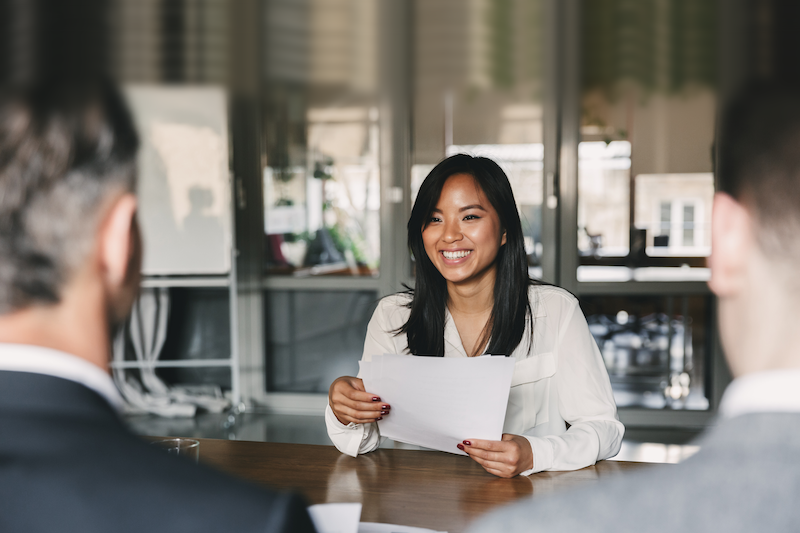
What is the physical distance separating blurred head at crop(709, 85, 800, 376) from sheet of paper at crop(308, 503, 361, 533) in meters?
0.54

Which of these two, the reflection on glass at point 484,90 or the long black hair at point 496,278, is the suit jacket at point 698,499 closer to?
the long black hair at point 496,278

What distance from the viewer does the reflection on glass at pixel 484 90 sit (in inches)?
142

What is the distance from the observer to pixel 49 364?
49 cm

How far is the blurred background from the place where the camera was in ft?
11.6

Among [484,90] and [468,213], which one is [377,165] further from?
[468,213]

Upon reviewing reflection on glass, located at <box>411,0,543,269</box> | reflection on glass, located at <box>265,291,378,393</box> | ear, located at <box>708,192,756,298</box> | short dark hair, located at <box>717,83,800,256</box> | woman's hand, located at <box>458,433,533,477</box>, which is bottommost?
reflection on glass, located at <box>265,291,378,393</box>

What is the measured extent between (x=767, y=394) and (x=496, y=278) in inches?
47.0

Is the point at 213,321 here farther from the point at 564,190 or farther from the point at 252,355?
the point at 564,190

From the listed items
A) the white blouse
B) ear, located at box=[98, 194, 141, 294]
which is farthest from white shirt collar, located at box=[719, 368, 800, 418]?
the white blouse

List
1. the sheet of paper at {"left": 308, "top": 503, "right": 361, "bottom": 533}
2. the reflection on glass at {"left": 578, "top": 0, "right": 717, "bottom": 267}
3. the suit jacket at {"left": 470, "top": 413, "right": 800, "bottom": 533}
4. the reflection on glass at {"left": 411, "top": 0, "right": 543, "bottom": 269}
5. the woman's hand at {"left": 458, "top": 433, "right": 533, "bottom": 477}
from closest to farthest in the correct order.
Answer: the suit jacket at {"left": 470, "top": 413, "right": 800, "bottom": 533}
the sheet of paper at {"left": 308, "top": 503, "right": 361, "bottom": 533}
the woman's hand at {"left": 458, "top": 433, "right": 533, "bottom": 477}
the reflection on glass at {"left": 578, "top": 0, "right": 717, "bottom": 267}
the reflection on glass at {"left": 411, "top": 0, "right": 543, "bottom": 269}

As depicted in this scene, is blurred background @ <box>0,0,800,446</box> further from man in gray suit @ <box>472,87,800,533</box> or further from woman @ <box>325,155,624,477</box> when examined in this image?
man in gray suit @ <box>472,87,800,533</box>

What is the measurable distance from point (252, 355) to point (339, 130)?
148cm

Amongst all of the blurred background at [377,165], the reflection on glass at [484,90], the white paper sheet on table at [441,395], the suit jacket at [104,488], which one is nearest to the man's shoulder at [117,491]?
the suit jacket at [104,488]

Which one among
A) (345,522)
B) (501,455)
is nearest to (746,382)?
(345,522)
